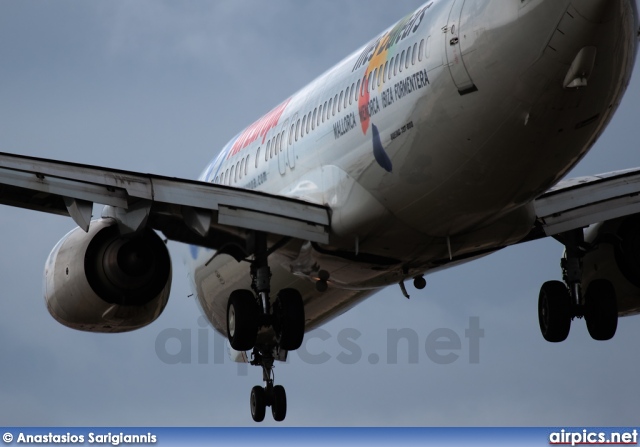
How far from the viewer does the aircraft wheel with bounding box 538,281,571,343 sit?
2927cm

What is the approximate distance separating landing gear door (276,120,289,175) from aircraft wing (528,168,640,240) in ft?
16.7

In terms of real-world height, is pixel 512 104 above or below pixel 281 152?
below

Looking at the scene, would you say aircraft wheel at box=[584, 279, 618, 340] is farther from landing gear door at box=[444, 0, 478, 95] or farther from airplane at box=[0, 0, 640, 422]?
landing gear door at box=[444, 0, 478, 95]

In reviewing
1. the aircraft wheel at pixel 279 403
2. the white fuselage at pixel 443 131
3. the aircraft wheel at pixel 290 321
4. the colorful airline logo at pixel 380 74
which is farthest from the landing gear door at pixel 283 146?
the aircraft wheel at pixel 279 403

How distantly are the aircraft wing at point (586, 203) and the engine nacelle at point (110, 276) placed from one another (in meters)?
7.01

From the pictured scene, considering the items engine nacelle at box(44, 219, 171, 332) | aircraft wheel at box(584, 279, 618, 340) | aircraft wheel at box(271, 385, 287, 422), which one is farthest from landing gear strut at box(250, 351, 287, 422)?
aircraft wheel at box(584, 279, 618, 340)

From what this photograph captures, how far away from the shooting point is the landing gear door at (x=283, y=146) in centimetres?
2998

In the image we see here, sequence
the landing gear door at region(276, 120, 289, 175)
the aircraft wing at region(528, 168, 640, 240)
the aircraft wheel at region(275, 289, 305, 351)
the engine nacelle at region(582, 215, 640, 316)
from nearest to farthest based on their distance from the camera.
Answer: the aircraft wheel at region(275, 289, 305, 351), the aircraft wing at region(528, 168, 640, 240), the landing gear door at region(276, 120, 289, 175), the engine nacelle at region(582, 215, 640, 316)

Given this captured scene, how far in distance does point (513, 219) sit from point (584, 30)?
5455 millimetres

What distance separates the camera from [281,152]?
30281 mm

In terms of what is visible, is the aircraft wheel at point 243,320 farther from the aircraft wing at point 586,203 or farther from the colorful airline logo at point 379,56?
the aircraft wing at point 586,203

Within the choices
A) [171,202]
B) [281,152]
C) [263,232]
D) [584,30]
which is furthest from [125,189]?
[584,30]

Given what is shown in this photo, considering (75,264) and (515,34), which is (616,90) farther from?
(75,264)

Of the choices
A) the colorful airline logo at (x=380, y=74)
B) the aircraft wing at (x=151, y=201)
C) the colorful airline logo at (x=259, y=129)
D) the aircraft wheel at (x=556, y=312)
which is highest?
the colorful airline logo at (x=259, y=129)
